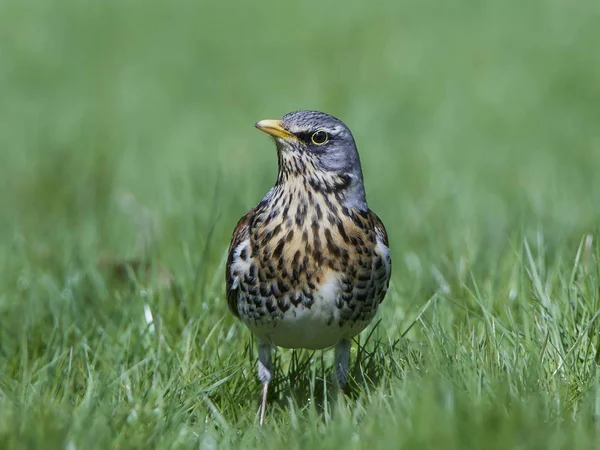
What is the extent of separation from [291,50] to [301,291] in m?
8.97

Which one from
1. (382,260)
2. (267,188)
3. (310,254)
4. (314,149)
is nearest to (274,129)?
(314,149)

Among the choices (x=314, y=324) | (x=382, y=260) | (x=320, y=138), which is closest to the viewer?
(x=314, y=324)

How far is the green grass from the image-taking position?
14.0ft

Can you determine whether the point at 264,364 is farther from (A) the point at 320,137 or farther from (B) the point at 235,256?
(A) the point at 320,137

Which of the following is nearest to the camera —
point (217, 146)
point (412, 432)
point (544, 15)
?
point (412, 432)

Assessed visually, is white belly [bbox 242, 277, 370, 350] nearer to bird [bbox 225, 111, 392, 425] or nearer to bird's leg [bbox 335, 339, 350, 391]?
bird [bbox 225, 111, 392, 425]

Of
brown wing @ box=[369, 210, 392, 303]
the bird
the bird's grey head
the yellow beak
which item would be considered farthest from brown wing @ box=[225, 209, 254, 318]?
brown wing @ box=[369, 210, 392, 303]

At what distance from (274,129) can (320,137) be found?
0.24 m

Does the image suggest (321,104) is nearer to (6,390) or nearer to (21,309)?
(21,309)

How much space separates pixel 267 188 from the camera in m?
7.89

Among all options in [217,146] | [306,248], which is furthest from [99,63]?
[306,248]

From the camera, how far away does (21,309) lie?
6012 millimetres

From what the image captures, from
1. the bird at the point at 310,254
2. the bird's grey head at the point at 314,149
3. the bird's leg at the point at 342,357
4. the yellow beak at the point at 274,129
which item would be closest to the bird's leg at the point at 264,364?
the bird at the point at 310,254

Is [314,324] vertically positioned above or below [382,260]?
below
